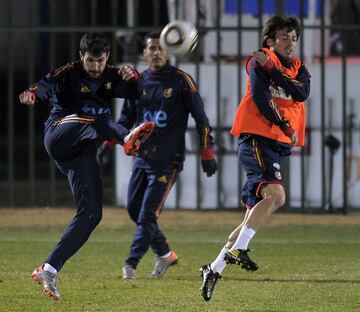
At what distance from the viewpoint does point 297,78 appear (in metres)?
9.45

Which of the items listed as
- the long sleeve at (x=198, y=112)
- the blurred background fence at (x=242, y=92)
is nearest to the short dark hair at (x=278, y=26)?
the long sleeve at (x=198, y=112)

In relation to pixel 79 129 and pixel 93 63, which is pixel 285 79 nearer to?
pixel 93 63

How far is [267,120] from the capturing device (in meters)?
9.29

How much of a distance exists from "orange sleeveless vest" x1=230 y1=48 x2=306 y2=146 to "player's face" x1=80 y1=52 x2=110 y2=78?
3.66 ft

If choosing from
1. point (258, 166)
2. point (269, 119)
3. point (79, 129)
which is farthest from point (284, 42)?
point (79, 129)

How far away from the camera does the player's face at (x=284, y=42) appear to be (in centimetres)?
940

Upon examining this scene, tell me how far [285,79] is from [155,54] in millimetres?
1916

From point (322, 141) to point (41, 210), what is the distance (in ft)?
12.5

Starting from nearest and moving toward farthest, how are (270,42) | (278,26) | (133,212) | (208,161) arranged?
(278,26) → (270,42) → (208,161) → (133,212)

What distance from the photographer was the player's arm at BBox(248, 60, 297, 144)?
30.1ft

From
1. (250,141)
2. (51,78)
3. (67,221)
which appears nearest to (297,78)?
(250,141)

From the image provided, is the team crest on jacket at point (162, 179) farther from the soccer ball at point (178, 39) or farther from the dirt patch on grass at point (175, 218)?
the dirt patch on grass at point (175, 218)

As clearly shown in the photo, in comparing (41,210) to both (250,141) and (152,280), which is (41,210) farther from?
(250,141)

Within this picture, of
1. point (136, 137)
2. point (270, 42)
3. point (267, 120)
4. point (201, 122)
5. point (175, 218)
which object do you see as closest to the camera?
point (136, 137)
